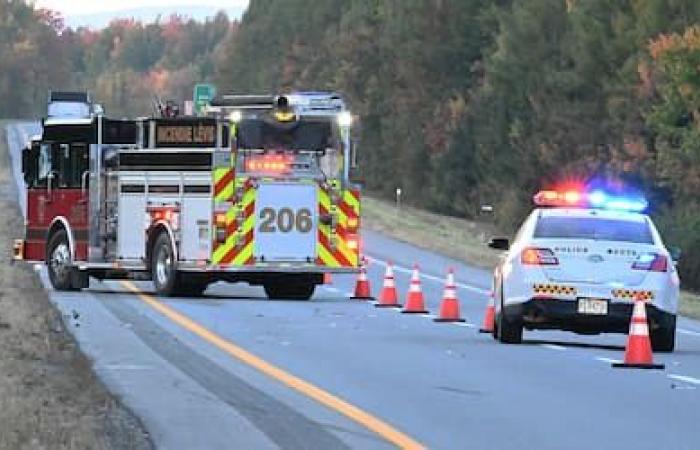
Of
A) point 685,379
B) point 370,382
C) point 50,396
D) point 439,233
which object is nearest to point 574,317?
point 685,379

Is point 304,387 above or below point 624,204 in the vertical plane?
below

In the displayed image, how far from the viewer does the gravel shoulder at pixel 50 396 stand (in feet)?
36.8

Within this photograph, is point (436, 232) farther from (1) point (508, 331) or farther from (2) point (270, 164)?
(1) point (508, 331)

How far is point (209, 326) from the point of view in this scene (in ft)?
72.8

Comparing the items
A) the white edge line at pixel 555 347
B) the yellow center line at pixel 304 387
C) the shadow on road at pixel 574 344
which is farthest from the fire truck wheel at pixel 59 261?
the white edge line at pixel 555 347

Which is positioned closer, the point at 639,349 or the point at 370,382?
the point at 370,382

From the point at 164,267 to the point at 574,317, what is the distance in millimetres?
10709

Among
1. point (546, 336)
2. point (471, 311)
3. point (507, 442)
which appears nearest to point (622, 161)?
point (471, 311)

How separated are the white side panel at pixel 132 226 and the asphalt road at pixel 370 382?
3.08 m

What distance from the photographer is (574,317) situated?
19188 millimetres

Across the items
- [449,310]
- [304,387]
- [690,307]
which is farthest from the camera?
[690,307]

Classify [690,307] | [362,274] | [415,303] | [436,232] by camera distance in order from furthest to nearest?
[436,232] → [690,307] → [362,274] → [415,303]

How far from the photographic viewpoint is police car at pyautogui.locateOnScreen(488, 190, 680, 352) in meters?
19.2

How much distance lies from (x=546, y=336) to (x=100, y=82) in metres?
168
